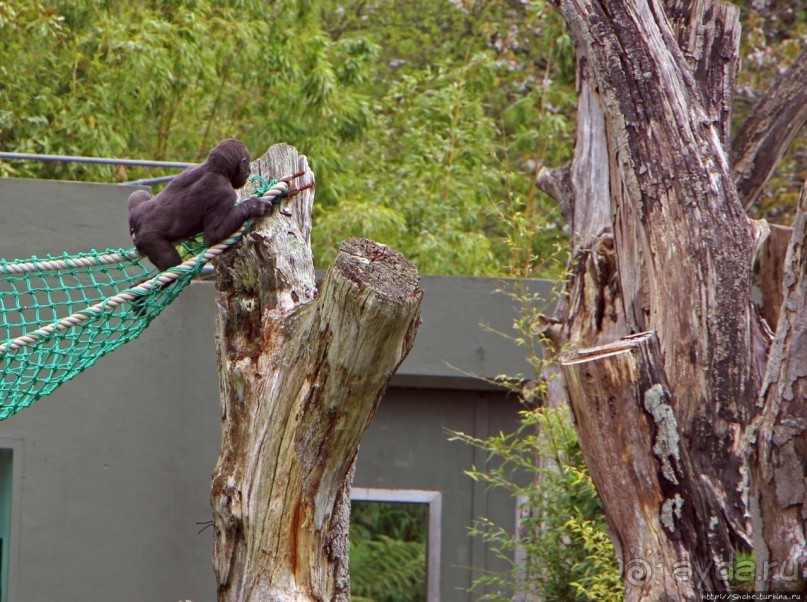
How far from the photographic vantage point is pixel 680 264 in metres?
3.91

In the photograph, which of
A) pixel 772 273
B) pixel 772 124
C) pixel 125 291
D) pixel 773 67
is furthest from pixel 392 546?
pixel 773 67

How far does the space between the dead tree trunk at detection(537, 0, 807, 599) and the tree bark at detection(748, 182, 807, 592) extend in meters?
0.43

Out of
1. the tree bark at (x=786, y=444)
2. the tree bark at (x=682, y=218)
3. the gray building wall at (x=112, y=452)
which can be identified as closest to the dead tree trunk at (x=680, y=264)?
the tree bark at (x=682, y=218)

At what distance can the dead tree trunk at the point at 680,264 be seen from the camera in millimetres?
3418

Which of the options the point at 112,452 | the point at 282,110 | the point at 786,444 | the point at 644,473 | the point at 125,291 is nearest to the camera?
the point at 786,444

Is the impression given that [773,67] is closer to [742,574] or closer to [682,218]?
[682,218]

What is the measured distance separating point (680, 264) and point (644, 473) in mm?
856

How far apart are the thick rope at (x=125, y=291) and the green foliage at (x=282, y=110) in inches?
173

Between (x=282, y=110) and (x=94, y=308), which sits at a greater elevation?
(x=282, y=110)

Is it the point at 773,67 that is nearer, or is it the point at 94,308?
the point at 94,308

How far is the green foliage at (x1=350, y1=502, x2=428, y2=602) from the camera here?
6871 millimetres

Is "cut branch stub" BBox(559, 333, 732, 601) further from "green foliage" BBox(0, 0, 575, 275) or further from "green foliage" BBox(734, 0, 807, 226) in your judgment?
"green foliage" BBox(734, 0, 807, 226)

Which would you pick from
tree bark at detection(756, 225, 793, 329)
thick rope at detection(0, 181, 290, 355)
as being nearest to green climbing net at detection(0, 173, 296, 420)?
thick rope at detection(0, 181, 290, 355)

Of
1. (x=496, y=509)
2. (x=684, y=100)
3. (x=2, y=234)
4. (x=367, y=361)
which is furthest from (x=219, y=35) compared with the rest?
(x=367, y=361)
